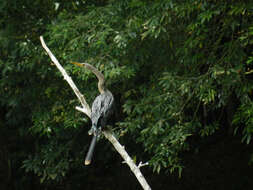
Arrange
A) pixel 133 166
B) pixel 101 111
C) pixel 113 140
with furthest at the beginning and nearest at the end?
1. pixel 101 111
2. pixel 113 140
3. pixel 133 166

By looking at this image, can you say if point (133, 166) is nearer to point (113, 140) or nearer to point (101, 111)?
point (113, 140)

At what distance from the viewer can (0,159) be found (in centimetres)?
603

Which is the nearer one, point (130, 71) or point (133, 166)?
point (133, 166)

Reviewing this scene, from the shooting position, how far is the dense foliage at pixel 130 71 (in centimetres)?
343

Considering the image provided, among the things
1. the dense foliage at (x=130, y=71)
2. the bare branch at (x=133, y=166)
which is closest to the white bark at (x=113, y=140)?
the bare branch at (x=133, y=166)

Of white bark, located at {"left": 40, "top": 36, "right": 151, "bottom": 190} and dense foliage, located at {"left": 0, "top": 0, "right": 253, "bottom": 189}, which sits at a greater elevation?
white bark, located at {"left": 40, "top": 36, "right": 151, "bottom": 190}

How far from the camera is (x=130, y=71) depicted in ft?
12.2

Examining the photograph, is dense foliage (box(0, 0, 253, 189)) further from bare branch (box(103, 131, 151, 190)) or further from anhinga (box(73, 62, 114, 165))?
bare branch (box(103, 131, 151, 190))

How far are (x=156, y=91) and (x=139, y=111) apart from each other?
0.95 ft

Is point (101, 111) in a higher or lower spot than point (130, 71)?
higher

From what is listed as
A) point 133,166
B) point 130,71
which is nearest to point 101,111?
point 133,166

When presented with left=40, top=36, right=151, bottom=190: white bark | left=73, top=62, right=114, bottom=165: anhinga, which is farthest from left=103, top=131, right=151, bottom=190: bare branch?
left=73, top=62, right=114, bottom=165: anhinga

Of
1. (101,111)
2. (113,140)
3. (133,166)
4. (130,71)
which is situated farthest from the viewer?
(130,71)

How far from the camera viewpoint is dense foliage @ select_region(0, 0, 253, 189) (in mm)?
3434
